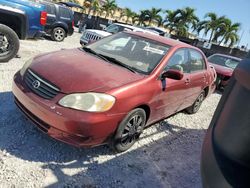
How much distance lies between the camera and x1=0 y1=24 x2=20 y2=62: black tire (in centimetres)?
636

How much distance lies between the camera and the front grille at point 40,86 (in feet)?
11.1

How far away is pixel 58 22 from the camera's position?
42.4ft

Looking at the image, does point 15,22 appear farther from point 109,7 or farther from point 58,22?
point 109,7

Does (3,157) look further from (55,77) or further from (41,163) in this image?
(55,77)

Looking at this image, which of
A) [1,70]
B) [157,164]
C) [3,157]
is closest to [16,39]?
[1,70]

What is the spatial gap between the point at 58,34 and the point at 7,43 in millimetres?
6997

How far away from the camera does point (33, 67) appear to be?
3.83 m

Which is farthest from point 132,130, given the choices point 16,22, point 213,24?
point 213,24

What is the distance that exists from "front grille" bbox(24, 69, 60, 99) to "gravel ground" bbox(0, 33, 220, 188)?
0.70m

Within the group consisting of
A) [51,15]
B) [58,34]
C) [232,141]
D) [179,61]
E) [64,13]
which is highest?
[232,141]

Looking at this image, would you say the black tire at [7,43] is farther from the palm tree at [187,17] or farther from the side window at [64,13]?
the palm tree at [187,17]

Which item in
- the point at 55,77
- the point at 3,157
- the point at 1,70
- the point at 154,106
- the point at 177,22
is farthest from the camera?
the point at 177,22

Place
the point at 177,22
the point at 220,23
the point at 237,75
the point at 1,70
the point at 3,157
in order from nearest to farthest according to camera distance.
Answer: the point at 237,75, the point at 3,157, the point at 1,70, the point at 220,23, the point at 177,22

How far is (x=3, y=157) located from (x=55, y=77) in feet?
3.62
